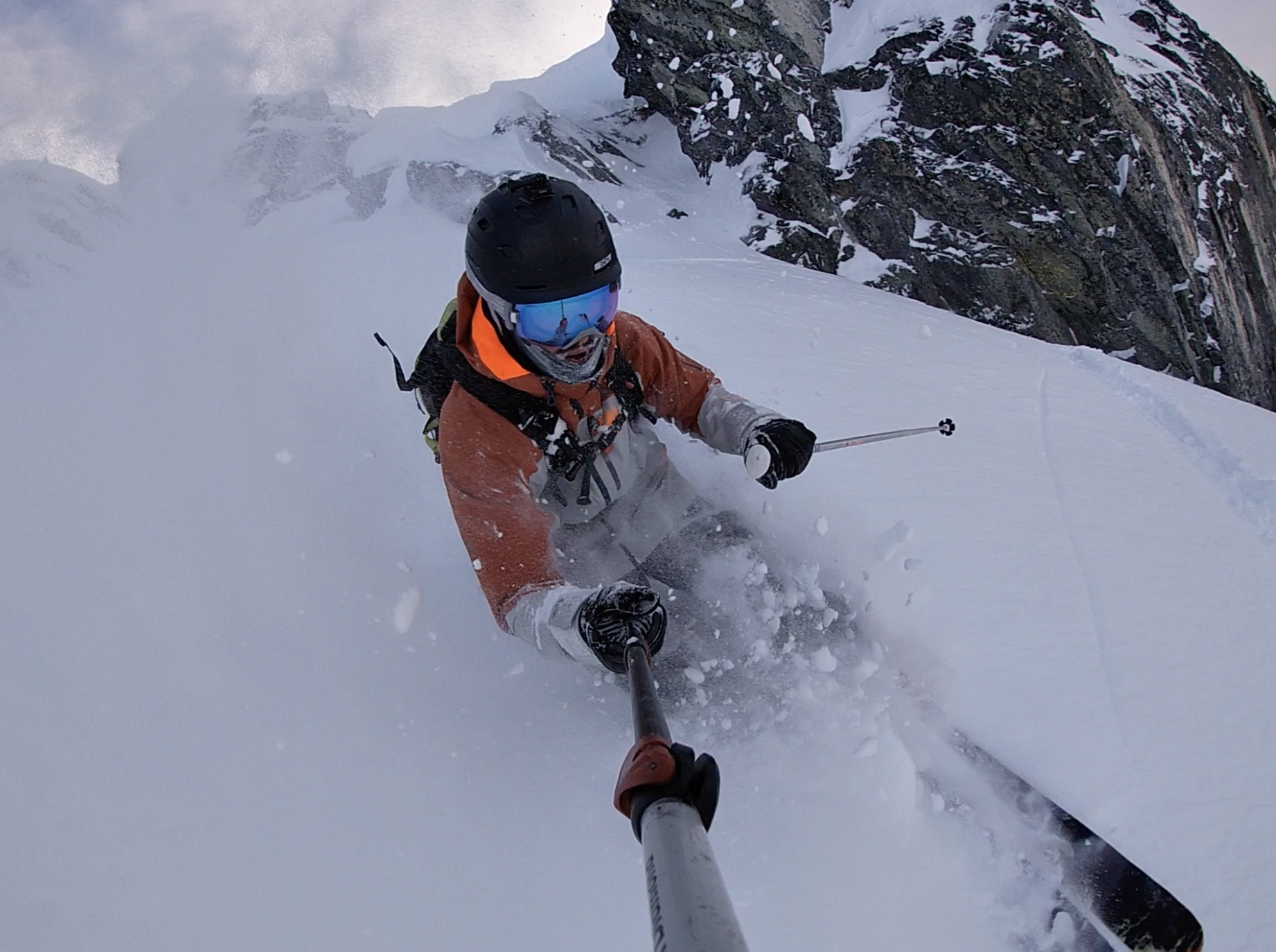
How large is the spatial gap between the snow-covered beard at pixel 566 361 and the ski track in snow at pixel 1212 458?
12.5 feet

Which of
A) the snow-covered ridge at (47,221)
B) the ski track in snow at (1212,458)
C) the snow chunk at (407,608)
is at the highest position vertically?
the snow chunk at (407,608)

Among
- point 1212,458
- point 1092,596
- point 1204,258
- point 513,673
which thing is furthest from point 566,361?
point 1204,258

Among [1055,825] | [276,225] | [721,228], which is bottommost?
[721,228]

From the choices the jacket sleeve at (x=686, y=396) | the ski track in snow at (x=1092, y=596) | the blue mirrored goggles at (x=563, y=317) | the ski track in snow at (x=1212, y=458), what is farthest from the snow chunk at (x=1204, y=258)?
the blue mirrored goggles at (x=563, y=317)

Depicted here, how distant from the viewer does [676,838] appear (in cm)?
127

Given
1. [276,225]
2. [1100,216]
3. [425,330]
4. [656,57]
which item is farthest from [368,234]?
[1100,216]

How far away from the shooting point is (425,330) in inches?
230

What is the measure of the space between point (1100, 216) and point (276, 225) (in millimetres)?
14357

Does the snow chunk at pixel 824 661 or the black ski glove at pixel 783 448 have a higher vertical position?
the black ski glove at pixel 783 448

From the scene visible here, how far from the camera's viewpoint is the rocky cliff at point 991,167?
14773 mm

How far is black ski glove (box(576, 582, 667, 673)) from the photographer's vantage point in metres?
2.12

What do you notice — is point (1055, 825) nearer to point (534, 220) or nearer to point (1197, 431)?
point (534, 220)

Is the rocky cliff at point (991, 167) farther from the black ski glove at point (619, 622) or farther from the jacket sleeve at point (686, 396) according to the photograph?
the black ski glove at point (619, 622)

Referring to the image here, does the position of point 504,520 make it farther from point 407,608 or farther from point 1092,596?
point 1092,596
